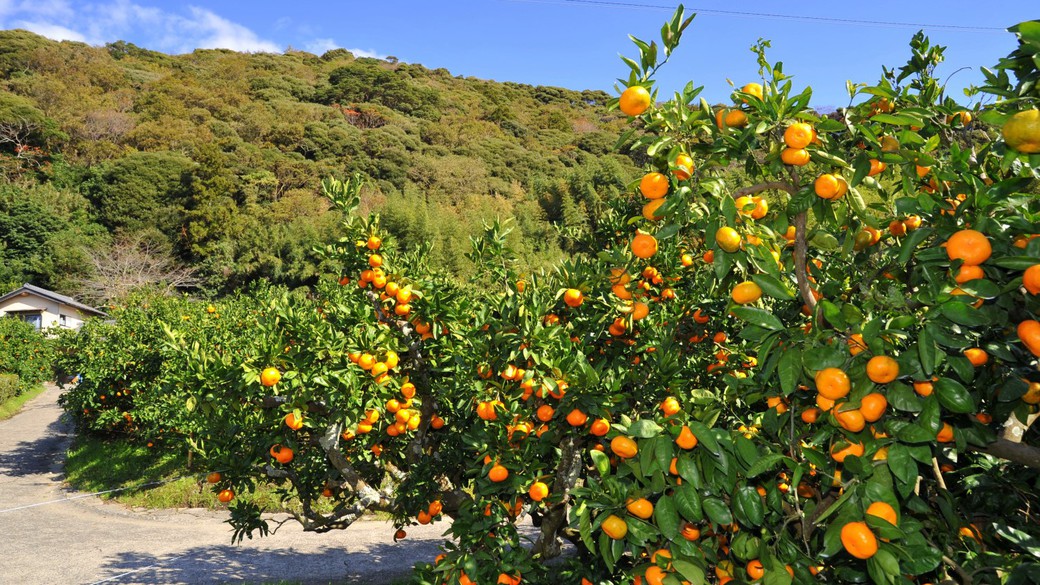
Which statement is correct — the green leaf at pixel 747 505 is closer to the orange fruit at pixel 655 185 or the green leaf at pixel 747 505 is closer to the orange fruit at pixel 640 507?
the orange fruit at pixel 640 507

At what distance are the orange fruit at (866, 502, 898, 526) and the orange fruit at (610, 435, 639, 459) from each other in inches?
20.0

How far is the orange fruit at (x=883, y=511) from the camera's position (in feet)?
3.87

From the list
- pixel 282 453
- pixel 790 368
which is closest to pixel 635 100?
pixel 790 368

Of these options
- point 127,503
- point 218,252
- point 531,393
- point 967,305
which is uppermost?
point 218,252

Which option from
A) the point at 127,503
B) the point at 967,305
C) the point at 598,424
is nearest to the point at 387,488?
the point at 598,424

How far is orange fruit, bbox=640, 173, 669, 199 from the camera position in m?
1.56

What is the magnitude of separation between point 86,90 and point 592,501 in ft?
166

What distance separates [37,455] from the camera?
35.4ft

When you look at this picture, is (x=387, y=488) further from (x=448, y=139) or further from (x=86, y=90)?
(x=86, y=90)

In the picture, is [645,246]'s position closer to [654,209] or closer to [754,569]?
[654,209]

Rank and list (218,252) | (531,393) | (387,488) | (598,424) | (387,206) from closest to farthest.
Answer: (598,424) < (531,393) < (387,488) < (387,206) < (218,252)

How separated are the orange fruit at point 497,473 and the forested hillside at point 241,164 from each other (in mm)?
13520

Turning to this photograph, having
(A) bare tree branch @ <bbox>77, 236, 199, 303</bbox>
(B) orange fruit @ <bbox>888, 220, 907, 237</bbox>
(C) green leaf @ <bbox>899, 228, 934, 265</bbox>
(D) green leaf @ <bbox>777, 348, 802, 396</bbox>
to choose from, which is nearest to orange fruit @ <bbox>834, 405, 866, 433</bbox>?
(D) green leaf @ <bbox>777, 348, 802, 396</bbox>

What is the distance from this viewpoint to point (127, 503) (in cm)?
824
